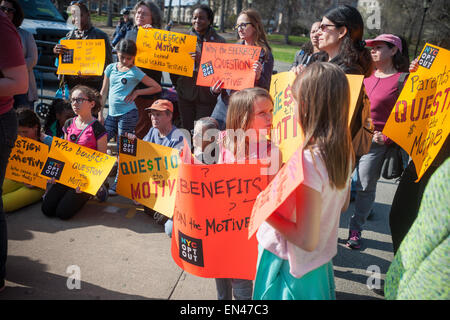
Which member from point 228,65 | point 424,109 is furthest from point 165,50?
point 424,109

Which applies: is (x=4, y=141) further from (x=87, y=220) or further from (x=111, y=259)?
(x=87, y=220)

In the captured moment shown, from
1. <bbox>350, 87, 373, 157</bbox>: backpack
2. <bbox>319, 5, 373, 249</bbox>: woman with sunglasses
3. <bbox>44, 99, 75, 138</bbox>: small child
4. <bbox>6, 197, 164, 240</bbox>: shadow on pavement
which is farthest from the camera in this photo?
<bbox>44, 99, 75, 138</bbox>: small child

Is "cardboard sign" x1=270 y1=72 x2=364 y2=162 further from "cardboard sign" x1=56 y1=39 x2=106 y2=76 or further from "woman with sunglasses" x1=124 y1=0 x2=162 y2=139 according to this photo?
"cardboard sign" x1=56 y1=39 x2=106 y2=76

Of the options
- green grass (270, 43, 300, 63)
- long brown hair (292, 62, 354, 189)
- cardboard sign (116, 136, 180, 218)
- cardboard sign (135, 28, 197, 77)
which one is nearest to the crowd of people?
long brown hair (292, 62, 354, 189)

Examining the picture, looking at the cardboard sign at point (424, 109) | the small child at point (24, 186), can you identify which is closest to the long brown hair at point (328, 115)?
the cardboard sign at point (424, 109)

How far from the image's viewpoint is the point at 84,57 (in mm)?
5086

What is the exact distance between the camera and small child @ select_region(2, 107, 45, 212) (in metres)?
3.87

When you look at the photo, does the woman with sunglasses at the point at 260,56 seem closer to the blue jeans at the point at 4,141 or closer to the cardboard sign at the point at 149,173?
the cardboard sign at the point at 149,173

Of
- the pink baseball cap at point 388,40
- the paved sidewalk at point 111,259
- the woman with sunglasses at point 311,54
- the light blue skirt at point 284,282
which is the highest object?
the pink baseball cap at point 388,40

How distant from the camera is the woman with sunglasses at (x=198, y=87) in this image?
14.7ft

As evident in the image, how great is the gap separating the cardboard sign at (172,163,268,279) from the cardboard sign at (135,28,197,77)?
8.90 feet

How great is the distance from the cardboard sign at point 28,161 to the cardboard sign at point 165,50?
1.62m

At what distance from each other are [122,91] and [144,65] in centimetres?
47
